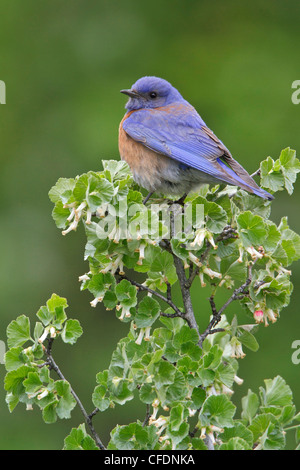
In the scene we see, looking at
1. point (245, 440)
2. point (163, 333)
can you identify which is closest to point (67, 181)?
point (163, 333)

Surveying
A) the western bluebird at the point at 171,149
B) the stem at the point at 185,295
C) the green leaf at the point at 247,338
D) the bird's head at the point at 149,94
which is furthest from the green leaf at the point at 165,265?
the bird's head at the point at 149,94

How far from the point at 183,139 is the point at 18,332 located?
56.1 inches

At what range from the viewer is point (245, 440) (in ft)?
6.89

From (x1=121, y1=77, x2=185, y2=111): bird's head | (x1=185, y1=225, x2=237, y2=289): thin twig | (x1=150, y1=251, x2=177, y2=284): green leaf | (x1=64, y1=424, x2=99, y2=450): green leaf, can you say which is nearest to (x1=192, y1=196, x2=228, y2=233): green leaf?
(x1=185, y1=225, x2=237, y2=289): thin twig

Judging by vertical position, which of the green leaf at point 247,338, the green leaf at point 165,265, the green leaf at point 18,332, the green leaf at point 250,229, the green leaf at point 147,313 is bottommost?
the green leaf at point 247,338

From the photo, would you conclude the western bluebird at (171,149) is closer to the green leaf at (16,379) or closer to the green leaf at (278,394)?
the green leaf at (278,394)

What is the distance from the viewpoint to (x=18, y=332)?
7.43 ft

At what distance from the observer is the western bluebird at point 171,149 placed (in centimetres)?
321

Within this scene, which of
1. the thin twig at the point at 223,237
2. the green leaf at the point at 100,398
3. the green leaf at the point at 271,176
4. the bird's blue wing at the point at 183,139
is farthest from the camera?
the bird's blue wing at the point at 183,139

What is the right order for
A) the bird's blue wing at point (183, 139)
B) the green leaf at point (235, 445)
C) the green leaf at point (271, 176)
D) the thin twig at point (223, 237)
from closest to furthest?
the green leaf at point (235, 445) → the thin twig at point (223, 237) → the green leaf at point (271, 176) → the bird's blue wing at point (183, 139)

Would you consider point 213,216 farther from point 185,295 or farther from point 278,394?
point 278,394

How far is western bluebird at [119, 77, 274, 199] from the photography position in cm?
321

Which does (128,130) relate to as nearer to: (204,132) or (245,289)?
(204,132)

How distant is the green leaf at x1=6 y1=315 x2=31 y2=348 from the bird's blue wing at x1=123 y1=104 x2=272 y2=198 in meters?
1.05
